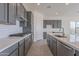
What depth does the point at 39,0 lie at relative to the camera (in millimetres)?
767

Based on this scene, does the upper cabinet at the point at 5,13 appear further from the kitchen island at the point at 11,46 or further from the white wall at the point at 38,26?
the white wall at the point at 38,26

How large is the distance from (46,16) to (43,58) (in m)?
9.43

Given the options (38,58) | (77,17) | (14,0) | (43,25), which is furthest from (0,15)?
(43,25)

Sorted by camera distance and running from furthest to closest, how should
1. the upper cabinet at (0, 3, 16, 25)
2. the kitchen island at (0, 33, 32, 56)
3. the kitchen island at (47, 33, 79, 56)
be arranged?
the upper cabinet at (0, 3, 16, 25) → the kitchen island at (47, 33, 79, 56) → the kitchen island at (0, 33, 32, 56)

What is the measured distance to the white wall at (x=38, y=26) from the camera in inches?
358

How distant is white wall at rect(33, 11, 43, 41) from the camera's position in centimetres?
910

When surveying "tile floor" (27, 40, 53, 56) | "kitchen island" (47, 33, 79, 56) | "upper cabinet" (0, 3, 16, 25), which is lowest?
"tile floor" (27, 40, 53, 56)

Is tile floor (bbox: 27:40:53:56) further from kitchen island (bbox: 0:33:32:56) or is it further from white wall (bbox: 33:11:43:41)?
white wall (bbox: 33:11:43:41)

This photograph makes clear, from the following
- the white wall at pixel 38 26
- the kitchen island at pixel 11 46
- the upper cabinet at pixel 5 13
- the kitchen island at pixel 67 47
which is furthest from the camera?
the white wall at pixel 38 26

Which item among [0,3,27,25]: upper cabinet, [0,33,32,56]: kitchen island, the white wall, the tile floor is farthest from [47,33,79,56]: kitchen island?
the white wall

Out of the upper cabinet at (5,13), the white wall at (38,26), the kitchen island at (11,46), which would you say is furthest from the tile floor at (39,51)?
the white wall at (38,26)

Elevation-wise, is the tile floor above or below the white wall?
below

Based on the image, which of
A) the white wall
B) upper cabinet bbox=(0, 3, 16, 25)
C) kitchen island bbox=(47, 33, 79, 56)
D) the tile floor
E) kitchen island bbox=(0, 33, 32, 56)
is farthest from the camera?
the white wall

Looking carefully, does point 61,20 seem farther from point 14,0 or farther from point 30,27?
point 14,0
